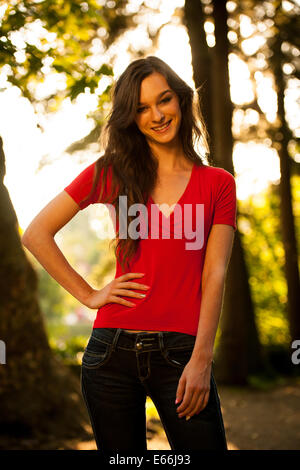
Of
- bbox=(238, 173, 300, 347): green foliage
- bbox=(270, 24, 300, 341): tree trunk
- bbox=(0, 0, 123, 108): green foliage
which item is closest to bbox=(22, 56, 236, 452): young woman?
bbox=(0, 0, 123, 108): green foliage

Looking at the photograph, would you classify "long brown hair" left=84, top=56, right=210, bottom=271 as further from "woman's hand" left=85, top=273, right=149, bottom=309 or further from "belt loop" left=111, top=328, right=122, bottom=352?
"belt loop" left=111, top=328, right=122, bottom=352

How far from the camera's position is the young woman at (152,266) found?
7.85 feet

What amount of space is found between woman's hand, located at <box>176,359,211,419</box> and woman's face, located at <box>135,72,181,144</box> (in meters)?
1.01

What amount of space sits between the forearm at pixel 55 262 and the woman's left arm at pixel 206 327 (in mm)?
586

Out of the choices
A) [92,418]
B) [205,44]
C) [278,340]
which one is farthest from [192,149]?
[278,340]

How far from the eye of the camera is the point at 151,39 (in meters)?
12.1

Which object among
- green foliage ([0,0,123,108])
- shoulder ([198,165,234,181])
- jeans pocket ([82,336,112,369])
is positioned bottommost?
jeans pocket ([82,336,112,369])

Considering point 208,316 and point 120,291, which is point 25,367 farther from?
point 208,316

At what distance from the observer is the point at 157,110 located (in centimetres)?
272

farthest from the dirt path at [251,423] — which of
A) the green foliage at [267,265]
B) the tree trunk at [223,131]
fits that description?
the green foliage at [267,265]

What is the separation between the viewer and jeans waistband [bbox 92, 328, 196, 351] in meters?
2.39

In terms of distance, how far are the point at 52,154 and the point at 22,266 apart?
6326 mm

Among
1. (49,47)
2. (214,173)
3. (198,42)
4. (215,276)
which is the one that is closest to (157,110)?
(214,173)

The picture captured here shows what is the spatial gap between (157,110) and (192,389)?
47.0 inches
